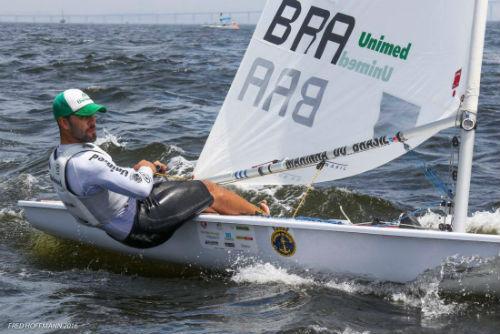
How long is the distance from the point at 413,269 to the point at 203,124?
6.28 metres

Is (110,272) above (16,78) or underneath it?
underneath

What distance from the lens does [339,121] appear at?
4.67 meters

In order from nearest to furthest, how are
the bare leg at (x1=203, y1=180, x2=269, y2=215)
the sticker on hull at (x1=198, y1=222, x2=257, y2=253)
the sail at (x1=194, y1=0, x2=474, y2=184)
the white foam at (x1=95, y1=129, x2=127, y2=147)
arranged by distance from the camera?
the sail at (x1=194, y1=0, x2=474, y2=184), the sticker on hull at (x1=198, y1=222, x2=257, y2=253), the bare leg at (x1=203, y1=180, x2=269, y2=215), the white foam at (x1=95, y1=129, x2=127, y2=147)

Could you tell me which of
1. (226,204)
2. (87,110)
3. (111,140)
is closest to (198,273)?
(226,204)

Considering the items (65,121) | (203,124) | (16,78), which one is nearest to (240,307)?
(65,121)

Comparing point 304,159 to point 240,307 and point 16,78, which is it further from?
point 16,78

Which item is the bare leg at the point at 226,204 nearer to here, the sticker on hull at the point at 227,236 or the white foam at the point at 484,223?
the sticker on hull at the point at 227,236

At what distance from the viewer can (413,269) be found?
4.20 m

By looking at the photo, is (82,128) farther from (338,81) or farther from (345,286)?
(345,286)

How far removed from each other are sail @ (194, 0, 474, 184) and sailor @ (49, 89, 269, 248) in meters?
0.44

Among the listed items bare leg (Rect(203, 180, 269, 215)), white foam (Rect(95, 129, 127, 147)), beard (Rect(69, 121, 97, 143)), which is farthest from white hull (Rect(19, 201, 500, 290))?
white foam (Rect(95, 129, 127, 147))

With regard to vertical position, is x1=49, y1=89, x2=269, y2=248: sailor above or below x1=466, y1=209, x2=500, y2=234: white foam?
above

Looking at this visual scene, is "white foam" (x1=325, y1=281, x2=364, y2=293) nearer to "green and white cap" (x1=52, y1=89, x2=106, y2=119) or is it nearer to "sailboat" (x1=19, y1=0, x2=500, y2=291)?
"sailboat" (x1=19, y1=0, x2=500, y2=291)

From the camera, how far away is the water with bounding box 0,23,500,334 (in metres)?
4.02
